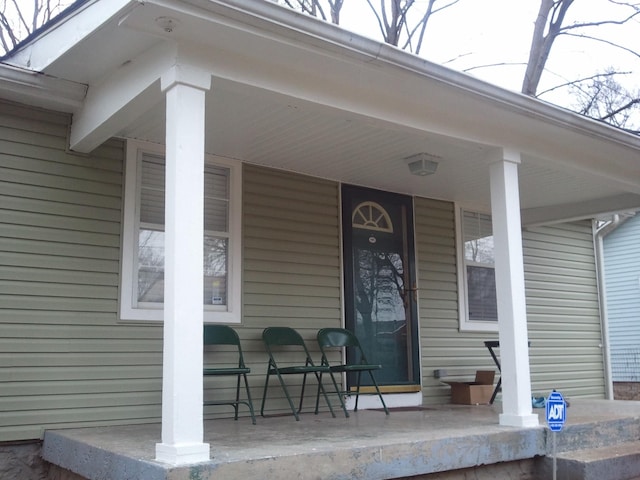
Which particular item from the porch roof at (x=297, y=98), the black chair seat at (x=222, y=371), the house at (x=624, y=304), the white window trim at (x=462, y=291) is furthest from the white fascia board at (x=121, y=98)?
the house at (x=624, y=304)

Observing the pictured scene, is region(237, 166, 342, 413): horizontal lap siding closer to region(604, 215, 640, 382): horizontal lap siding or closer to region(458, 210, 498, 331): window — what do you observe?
region(458, 210, 498, 331): window

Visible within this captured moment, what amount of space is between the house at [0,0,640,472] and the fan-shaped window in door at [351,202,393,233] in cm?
2

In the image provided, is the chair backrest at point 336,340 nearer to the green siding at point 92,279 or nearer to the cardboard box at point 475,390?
the green siding at point 92,279

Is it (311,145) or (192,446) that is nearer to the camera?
(192,446)

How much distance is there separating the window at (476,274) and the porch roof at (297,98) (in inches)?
43.8

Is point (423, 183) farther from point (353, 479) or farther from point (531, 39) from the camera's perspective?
point (531, 39)

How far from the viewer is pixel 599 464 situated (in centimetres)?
439

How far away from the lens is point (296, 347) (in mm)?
5668

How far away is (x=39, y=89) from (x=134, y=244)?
120 cm

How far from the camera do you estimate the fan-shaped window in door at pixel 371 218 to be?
248 inches

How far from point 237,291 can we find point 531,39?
30.4ft

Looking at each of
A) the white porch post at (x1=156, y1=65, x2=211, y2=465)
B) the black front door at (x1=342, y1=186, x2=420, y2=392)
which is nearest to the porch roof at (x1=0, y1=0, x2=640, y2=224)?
the white porch post at (x1=156, y1=65, x2=211, y2=465)

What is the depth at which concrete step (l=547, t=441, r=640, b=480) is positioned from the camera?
171 inches

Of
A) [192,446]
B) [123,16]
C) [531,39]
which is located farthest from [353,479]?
[531,39]
